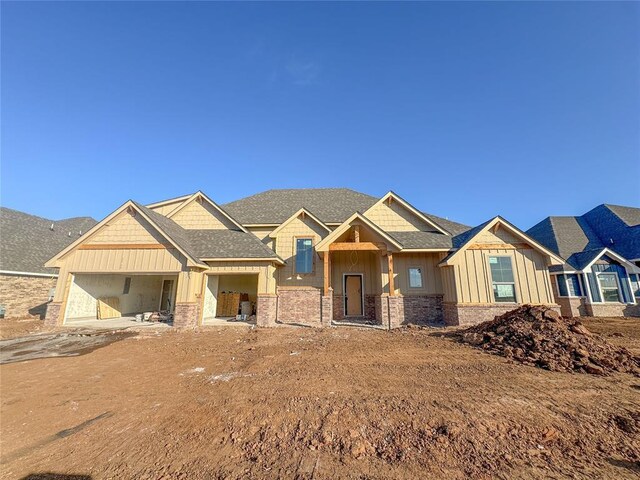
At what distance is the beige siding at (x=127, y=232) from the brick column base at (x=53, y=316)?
3.40m

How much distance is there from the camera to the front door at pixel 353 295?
15305 millimetres

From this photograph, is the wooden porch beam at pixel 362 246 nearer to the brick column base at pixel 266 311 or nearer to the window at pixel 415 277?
the window at pixel 415 277

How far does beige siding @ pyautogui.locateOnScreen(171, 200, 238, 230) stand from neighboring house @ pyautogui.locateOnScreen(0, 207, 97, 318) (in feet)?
33.6

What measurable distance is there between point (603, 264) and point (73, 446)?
25.9 m

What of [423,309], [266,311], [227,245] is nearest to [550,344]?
[423,309]

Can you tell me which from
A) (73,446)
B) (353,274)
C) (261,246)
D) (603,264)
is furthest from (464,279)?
(73,446)

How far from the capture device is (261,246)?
46.9 feet

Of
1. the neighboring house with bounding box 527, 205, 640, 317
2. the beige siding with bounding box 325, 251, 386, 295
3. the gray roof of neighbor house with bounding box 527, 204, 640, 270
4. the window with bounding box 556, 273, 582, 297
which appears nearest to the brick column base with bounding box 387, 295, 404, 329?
the beige siding with bounding box 325, 251, 386, 295

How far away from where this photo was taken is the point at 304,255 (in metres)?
15.1

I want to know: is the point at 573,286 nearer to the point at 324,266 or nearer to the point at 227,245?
the point at 324,266

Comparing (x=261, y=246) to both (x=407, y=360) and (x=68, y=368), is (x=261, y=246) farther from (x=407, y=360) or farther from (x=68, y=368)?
(x=407, y=360)

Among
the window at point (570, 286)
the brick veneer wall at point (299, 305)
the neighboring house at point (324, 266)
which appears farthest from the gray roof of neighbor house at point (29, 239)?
the window at point (570, 286)

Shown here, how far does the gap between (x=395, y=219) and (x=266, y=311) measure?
9718mm

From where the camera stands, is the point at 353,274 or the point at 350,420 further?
the point at 353,274
